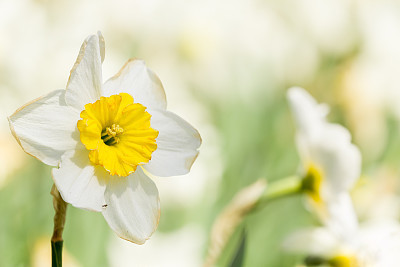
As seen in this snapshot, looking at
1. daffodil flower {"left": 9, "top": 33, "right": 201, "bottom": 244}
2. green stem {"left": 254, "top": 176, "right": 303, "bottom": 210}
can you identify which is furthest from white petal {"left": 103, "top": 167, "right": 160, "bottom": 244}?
Result: green stem {"left": 254, "top": 176, "right": 303, "bottom": 210}

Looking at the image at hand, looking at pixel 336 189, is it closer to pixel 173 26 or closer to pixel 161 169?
pixel 161 169

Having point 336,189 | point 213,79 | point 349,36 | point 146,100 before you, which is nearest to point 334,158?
point 336,189

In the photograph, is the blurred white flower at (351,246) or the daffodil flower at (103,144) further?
the blurred white flower at (351,246)

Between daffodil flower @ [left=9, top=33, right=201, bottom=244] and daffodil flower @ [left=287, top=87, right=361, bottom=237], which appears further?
daffodil flower @ [left=287, top=87, right=361, bottom=237]

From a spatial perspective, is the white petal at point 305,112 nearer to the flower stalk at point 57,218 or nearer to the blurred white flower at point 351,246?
the blurred white flower at point 351,246

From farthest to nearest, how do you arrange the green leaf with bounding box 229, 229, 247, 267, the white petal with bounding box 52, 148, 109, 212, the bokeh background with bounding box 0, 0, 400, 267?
the bokeh background with bounding box 0, 0, 400, 267 → the green leaf with bounding box 229, 229, 247, 267 → the white petal with bounding box 52, 148, 109, 212

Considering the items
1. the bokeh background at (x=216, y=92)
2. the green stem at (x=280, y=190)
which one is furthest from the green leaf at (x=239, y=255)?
the bokeh background at (x=216, y=92)

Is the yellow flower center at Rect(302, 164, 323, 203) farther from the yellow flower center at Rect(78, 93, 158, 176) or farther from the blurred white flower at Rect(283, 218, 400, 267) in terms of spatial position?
the yellow flower center at Rect(78, 93, 158, 176)

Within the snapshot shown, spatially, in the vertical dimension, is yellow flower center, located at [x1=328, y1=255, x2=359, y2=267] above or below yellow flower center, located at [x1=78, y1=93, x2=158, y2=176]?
below
